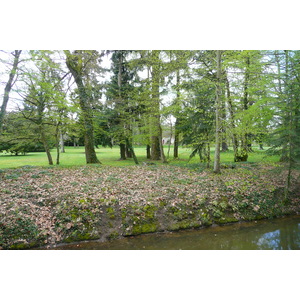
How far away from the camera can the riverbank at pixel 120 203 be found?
4.55 m

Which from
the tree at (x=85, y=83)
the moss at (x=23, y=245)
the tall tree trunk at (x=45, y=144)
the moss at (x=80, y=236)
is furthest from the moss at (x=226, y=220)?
the tall tree trunk at (x=45, y=144)

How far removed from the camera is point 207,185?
7324mm

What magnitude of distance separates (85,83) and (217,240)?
430 inches

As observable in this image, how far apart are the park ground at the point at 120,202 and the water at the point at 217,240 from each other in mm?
228

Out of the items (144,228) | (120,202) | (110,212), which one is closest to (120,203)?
(120,202)

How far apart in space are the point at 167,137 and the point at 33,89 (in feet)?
28.2

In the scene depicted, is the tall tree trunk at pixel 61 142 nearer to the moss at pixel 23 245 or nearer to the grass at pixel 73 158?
the grass at pixel 73 158

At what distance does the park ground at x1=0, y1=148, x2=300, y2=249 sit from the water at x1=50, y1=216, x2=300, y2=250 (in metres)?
0.23

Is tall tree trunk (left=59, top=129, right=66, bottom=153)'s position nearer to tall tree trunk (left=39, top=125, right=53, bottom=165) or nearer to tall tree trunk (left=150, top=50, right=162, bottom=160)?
tall tree trunk (left=39, top=125, right=53, bottom=165)

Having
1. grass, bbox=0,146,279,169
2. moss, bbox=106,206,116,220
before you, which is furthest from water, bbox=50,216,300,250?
grass, bbox=0,146,279,169

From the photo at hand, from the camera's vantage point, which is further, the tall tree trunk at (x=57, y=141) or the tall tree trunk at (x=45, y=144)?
the tall tree trunk at (x=57, y=141)

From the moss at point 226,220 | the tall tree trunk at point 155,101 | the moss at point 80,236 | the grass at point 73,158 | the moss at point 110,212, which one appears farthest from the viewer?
the tall tree trunk at point 155,101

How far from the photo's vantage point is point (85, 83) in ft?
37.2
